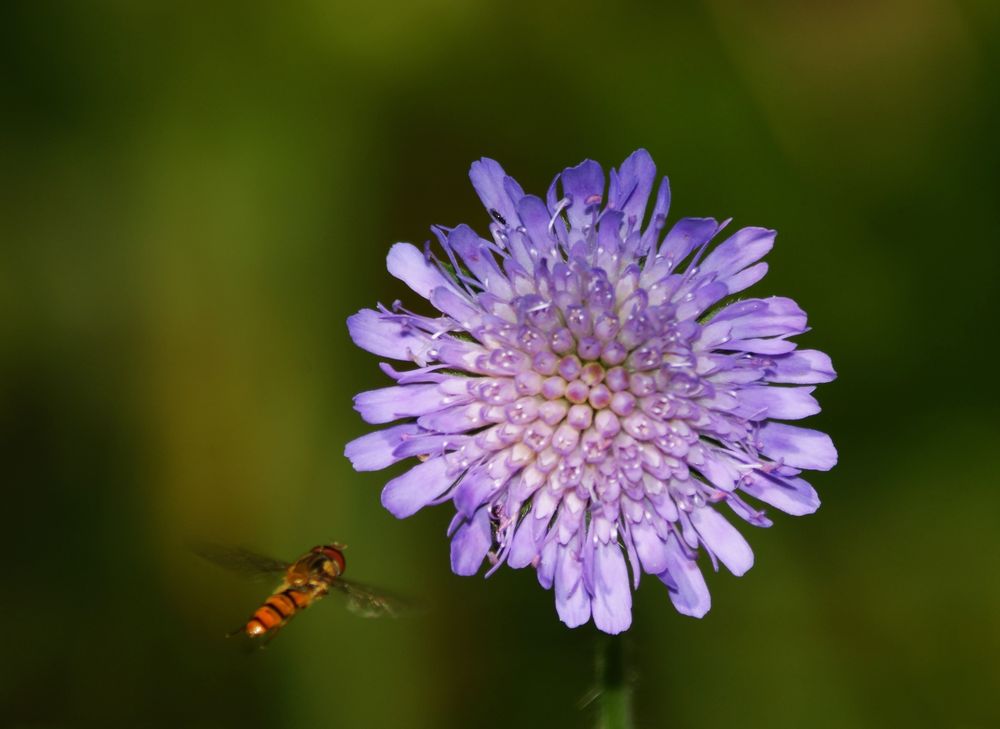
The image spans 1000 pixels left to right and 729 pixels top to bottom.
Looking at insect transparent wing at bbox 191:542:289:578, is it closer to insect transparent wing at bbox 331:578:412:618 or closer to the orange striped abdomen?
the orange striped abdomen

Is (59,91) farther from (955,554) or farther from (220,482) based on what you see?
(955,554)

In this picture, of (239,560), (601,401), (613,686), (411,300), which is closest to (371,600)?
(239,560)

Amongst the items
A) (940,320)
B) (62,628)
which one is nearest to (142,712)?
(62,628)

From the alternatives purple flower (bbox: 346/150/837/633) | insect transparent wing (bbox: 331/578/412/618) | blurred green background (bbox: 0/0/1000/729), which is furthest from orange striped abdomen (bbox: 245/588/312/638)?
blurred green background (bbox: 0/0/1000/729)

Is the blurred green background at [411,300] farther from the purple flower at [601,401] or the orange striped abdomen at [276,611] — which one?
the purple flower at [601,401]

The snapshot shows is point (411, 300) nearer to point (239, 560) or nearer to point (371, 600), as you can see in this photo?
point (239, 560)

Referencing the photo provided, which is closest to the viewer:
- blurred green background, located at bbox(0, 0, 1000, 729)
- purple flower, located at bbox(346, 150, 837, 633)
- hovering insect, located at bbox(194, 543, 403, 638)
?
purple flower, located at bbox(346, 150, 837, 633)
